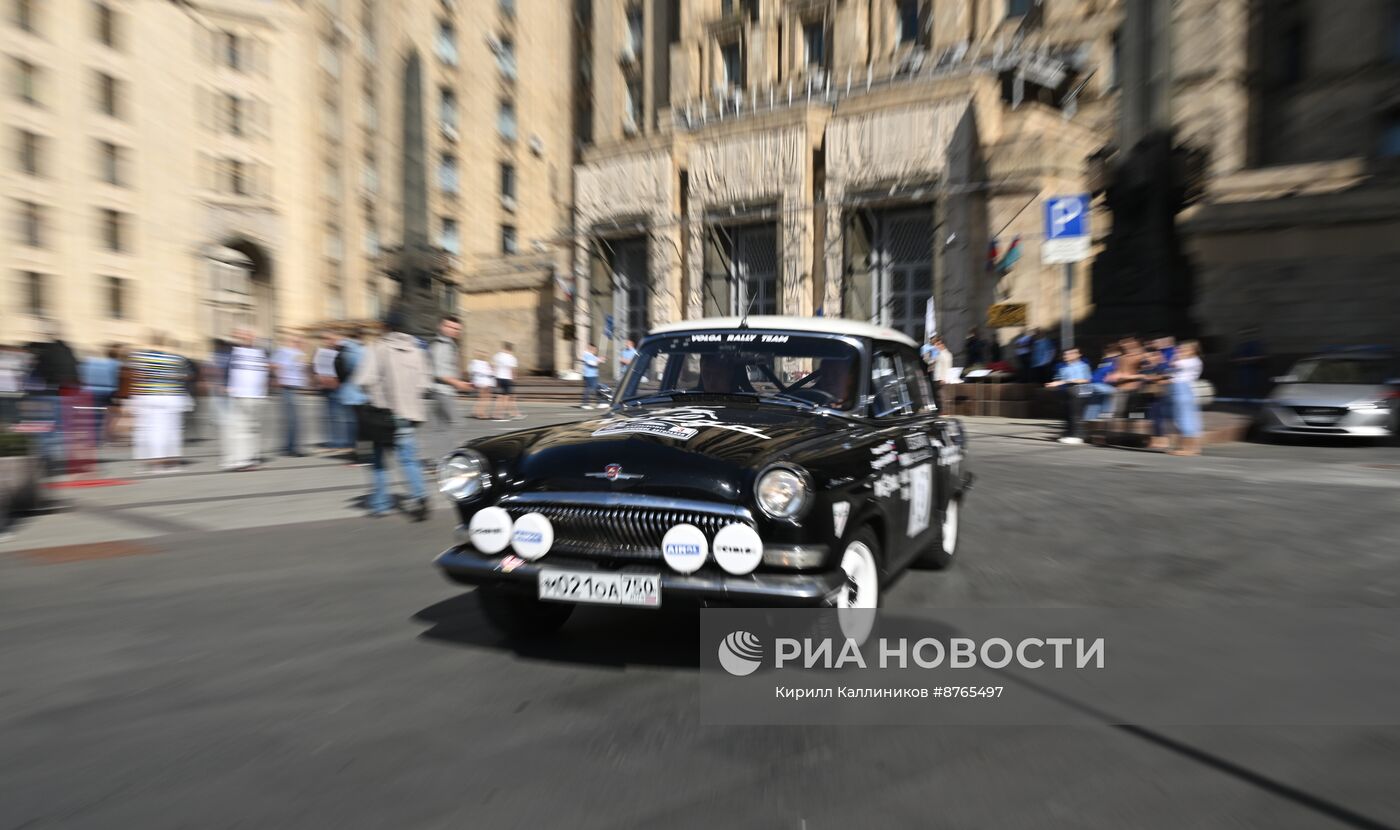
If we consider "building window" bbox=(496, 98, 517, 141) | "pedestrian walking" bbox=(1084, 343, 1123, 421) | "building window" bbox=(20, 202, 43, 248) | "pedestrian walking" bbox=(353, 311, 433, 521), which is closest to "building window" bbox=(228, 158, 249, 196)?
"building window" bbox=(20, 202, 43, 248)

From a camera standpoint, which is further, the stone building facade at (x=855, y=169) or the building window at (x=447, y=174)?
the building window at (x=447, y=174)

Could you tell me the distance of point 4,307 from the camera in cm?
3838

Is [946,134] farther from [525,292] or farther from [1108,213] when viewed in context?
[525,292]

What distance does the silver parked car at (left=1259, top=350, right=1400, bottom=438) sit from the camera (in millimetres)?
14820

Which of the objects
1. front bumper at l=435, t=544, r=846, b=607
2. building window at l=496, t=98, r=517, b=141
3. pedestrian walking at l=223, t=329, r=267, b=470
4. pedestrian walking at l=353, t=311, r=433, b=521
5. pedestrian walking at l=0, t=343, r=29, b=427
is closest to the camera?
front bumper at l=435, t=544, r=846, b=607

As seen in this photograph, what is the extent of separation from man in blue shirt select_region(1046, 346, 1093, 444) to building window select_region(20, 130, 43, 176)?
42.1 m

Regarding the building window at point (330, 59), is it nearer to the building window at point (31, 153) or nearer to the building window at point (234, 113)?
the building window at point (234, 113)

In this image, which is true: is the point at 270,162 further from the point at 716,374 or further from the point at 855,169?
the point at 716,374

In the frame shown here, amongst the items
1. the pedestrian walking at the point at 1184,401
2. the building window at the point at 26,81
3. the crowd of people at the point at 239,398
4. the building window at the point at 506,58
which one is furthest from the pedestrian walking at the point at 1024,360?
the building window at the point at 26,81

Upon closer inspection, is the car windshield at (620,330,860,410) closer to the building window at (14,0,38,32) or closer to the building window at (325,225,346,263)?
the building window at (14,0,38,32)

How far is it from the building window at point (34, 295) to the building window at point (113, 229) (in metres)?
3.38

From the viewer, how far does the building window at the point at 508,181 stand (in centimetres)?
5050

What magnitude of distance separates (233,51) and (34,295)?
15.7m

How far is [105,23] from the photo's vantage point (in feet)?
140
